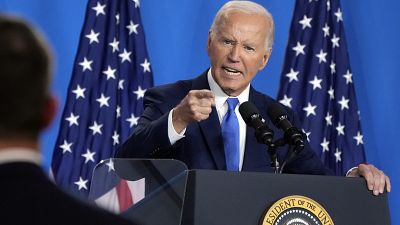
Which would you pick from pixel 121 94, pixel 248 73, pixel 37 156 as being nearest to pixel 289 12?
pixel 121 94

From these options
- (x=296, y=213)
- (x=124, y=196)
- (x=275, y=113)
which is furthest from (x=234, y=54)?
(x=124, y=196)

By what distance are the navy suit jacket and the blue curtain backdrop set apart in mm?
2067

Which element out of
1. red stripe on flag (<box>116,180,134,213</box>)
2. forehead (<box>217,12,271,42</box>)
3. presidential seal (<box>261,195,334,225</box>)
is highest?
forehead (<box>217,12,271,42</box>)

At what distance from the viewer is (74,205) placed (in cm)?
74

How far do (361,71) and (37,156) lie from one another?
4788 millimetres

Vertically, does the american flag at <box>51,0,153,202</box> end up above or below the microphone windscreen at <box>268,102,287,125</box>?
above

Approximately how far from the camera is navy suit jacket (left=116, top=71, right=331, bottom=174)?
7.98 ft

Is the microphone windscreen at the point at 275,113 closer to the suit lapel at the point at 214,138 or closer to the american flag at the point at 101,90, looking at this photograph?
the suit lapel at the point at 214,138

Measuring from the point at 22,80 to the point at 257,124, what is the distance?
1.55m

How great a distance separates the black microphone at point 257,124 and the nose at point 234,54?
0.66 m

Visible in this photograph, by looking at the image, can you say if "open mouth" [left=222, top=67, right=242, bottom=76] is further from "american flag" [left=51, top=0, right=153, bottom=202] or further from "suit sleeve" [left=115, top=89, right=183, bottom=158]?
"american flag" [left=51, top=0, right=153, bottom=202]

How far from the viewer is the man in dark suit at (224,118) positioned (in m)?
2.42

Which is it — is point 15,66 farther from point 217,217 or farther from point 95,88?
point 95,88

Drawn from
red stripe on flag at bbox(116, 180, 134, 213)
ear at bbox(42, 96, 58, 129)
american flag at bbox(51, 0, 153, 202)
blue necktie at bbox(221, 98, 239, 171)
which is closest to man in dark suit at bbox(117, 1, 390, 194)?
blue necktie at bbox(221, 98, 239, 171)
